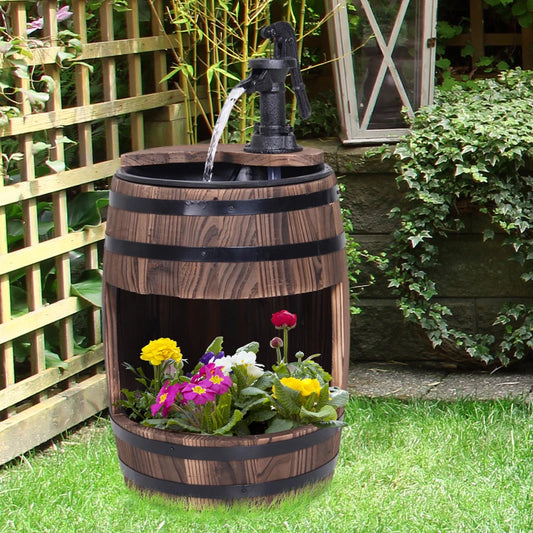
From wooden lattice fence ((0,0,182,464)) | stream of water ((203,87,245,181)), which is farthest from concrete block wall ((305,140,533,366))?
stream of water ((203,87,245,181))

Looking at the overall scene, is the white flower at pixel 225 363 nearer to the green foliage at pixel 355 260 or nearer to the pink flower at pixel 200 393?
the pink flower at pixel 200 393

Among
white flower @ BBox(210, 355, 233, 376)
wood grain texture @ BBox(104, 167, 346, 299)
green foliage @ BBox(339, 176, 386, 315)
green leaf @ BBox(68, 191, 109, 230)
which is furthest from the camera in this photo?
green foliage @ BBox(339, 176, 386, 315)

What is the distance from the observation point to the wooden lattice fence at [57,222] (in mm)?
2746

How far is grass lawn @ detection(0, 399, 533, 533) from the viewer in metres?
2.28

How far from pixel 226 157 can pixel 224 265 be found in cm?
41

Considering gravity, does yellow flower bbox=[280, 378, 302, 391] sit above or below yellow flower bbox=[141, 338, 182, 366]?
below

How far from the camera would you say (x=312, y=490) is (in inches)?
91.6

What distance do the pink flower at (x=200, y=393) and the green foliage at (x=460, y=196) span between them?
1.32 m

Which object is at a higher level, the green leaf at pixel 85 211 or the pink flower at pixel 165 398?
the green leaf at pixel 85 211

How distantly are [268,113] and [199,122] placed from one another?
53.8 inches

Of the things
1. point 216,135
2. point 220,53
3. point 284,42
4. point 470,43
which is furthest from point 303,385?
point 470,43

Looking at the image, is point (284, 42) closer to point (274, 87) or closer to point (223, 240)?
point (274, 87)

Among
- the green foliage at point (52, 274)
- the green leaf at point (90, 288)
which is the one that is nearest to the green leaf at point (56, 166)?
the green foliage at point (52, 274)

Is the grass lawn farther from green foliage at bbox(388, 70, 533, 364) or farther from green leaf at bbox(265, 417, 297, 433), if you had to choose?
green foliage at bbox(388, 70, 533, 364)
